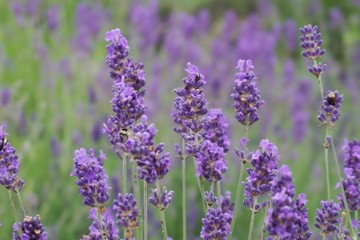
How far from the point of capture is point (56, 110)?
490 centimetres

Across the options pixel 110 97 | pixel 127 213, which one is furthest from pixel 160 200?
pixel 110 97

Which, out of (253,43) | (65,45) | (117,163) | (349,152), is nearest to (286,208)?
(349,152)

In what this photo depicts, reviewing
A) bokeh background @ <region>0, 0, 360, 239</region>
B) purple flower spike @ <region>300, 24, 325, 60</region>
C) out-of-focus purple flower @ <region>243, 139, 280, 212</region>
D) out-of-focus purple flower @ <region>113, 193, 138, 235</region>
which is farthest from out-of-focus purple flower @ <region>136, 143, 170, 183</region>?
bokeh background @ <region>0, 0, 360, 239</region>

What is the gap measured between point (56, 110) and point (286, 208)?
12.1ft

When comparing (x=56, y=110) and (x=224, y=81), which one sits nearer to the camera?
(x=56, y=110)

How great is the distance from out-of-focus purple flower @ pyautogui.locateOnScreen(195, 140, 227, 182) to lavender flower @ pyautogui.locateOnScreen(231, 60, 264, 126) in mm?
120

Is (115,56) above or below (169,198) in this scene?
above

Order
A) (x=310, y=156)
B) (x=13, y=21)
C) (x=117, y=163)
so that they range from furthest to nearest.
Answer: (x=13, y=21), (x=310, y=156), (x=117, y=163)

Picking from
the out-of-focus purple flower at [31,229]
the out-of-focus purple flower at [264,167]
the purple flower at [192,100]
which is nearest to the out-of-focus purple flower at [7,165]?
the out-of-focus purple flower at [31,229]

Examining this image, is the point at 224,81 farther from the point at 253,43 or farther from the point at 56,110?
the point at 56,110

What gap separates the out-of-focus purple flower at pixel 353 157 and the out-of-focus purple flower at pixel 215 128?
12.2 inches

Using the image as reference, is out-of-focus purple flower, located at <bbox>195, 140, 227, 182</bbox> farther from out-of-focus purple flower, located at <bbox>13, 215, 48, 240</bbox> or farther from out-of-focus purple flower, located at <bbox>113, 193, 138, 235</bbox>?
out-of-focus purple flower, located at <bbox>13, 215, 48, 240</bbox>

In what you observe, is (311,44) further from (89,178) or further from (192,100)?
(89,178)

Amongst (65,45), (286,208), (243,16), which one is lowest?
(286,208)
